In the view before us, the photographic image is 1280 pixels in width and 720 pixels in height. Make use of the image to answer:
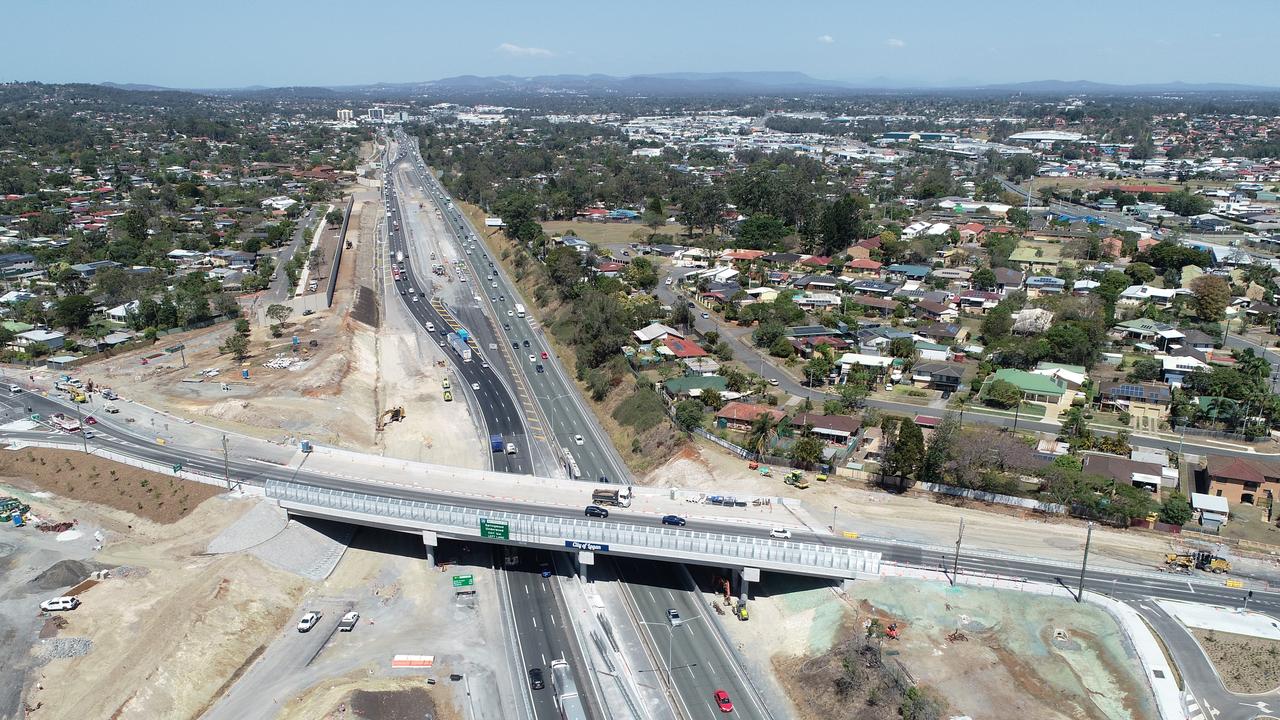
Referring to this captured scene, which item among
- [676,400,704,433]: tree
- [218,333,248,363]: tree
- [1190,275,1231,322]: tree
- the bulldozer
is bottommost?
the bulldozer

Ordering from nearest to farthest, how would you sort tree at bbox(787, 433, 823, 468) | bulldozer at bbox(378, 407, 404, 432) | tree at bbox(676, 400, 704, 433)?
1. tree at bbox(787, 433, 823, 468)
2. tree at bbox(676, 400, 704, 433)
3. bulldozer at bbox(378, 407, 404, 432)

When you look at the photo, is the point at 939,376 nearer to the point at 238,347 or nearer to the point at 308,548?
the point at 308,548

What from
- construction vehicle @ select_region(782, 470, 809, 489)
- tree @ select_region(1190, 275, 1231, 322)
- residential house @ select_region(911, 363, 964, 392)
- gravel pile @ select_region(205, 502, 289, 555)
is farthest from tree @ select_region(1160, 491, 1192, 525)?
gravel pile @ select_region(205, 502, 289, 555)

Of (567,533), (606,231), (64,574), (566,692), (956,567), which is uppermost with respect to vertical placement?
(606,231)

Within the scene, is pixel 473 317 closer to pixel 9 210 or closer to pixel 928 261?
pixel 928 261

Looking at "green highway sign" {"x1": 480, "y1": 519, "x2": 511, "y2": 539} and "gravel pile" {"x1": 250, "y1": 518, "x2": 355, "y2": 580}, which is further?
"gravel pile" {"x1": 250, "y1": 518, "x2": 355, "y2": 580}

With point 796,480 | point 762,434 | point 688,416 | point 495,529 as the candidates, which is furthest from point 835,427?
point 495,529

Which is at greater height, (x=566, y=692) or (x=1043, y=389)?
(x=1043, y=389)

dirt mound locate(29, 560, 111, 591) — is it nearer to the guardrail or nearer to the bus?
the guardrail
